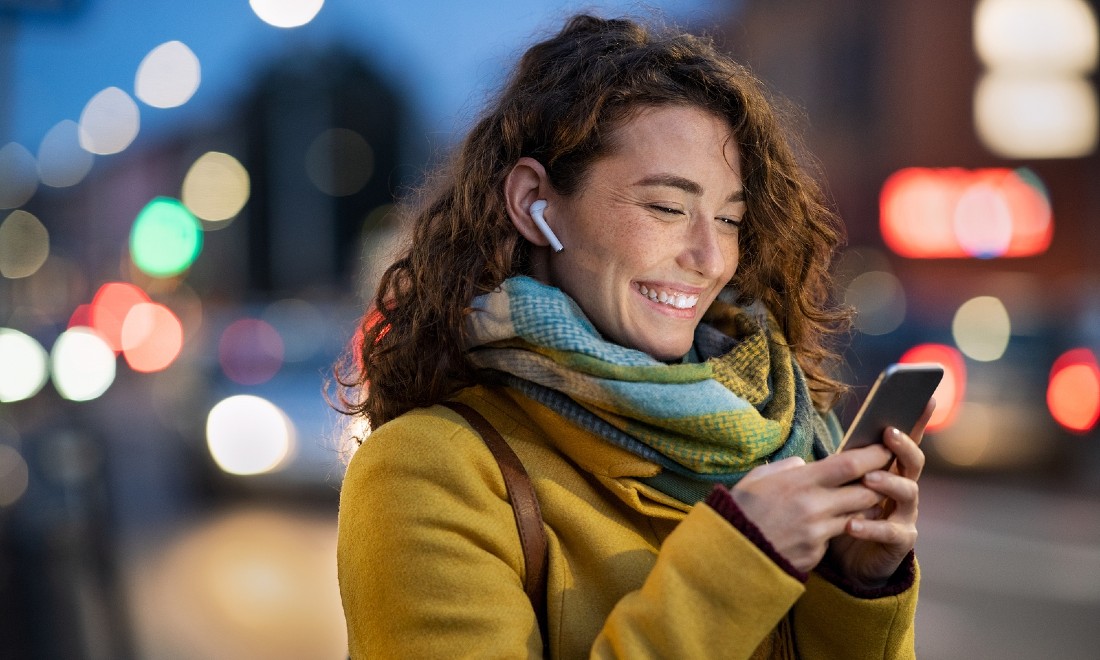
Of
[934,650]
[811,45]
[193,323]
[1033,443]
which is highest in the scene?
[811,45]

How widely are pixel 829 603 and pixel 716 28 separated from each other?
172 centimetres

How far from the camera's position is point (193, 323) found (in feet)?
68.3

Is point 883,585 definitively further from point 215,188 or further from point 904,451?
point 215,188

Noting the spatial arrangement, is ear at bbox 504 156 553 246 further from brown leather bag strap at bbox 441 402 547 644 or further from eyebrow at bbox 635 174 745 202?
brown leather bag strap at bbox 441 402 547 644

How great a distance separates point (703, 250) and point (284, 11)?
13269mm

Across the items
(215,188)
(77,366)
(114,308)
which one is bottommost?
(215,188)

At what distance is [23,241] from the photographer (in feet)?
138

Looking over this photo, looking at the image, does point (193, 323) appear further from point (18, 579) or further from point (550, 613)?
point (550, 613)

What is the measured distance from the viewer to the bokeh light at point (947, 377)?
9734 mm

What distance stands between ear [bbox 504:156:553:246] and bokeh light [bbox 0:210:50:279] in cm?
2617

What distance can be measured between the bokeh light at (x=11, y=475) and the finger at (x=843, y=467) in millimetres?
7944

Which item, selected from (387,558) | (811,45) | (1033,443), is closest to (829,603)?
(387,558)

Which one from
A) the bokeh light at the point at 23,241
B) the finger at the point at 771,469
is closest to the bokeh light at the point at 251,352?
the finger at the point at 771,469

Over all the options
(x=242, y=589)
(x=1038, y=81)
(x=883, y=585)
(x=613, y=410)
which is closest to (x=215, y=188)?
(x=1038, y=81)
